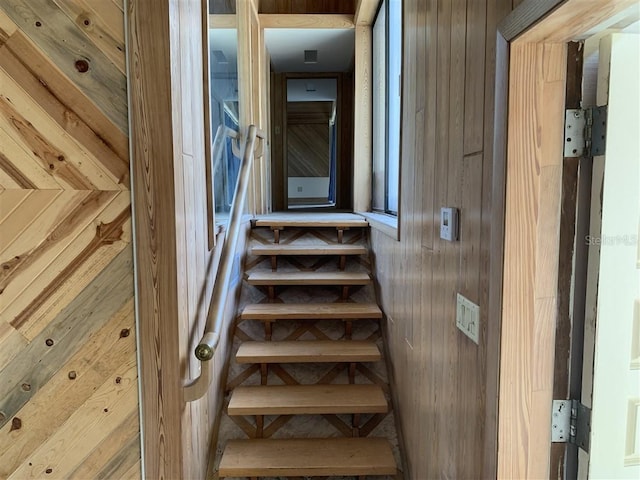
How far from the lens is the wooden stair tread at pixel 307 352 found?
216 centimetres

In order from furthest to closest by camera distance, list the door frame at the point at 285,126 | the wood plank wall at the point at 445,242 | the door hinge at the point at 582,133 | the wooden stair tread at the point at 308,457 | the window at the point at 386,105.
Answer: the door frame at the point at 285,126, the window at the point at 386,105, the wooden stair tread at the point at 308,457, the wood plank wall at the point at 445,242, the door hinge at the point at 582,133

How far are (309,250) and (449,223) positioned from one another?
162 centimetres

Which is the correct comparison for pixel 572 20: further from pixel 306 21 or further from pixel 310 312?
pixel 306 21

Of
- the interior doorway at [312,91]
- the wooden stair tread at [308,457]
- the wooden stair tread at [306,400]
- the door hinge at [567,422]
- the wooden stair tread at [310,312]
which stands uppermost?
the interior doorway at [312,91]

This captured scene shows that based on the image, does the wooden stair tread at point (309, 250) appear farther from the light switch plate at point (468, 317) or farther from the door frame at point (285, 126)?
the door frame at point (285, 126)

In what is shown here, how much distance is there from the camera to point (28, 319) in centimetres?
130

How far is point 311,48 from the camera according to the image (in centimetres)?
448

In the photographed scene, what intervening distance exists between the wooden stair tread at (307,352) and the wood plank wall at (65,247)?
34.5 inches

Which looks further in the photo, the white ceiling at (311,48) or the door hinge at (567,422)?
the white ceiling at (311,48)

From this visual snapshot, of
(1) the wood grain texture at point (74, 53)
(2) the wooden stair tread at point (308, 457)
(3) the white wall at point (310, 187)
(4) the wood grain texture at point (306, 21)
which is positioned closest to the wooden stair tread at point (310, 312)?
(2) the wooden stair tread at point (308, 457)

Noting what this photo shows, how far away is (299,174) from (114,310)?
7323 millimetres

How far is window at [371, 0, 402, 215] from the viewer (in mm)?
2895

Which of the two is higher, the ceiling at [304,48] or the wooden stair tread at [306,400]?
the ceiling at [304,48]

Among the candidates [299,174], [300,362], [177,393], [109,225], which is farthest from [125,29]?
[299,174]
